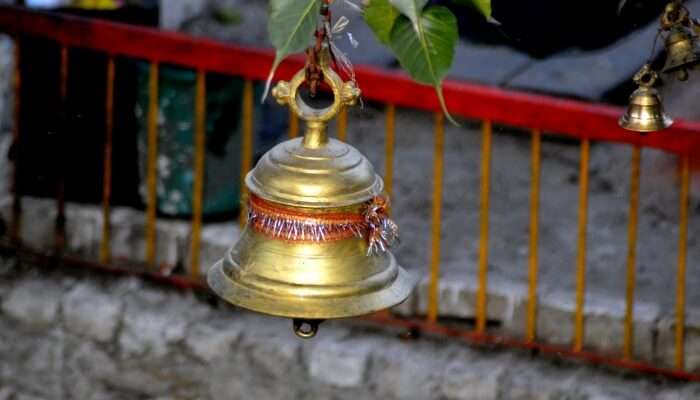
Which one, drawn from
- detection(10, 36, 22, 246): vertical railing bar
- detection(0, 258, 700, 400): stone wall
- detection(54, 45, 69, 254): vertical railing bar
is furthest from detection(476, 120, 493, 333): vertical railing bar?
detection(10, 36, 22, 246): vertical railing bar

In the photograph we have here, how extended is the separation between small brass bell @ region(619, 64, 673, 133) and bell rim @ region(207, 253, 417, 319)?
0.57 metres

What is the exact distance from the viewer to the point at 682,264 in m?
4.49

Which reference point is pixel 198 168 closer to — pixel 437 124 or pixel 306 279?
pixel 437 124

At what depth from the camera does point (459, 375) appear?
478cm

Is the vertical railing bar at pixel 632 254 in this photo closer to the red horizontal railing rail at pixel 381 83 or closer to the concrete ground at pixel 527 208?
the red horizontal railing rail at pixel 381 83

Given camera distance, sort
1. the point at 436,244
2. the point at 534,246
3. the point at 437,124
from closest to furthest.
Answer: the point at 437,124
the point at 534,246
the point at 436,244

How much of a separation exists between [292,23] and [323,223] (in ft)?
1.33

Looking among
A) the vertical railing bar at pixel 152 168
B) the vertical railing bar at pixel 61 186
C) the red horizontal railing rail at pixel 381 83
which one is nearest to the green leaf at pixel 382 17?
the red horizontal railing rail at pixel 381 83

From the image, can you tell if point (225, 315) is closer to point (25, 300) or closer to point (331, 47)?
point (25, 300)

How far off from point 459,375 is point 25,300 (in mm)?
1600

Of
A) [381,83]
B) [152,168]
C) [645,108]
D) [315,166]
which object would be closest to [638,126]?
[645,108]

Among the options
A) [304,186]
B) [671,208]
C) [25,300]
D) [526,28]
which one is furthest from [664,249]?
[304,186]

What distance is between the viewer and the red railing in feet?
14.9

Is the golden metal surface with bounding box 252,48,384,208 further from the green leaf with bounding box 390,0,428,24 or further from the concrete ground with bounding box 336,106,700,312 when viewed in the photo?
the concrete ground with bounding box 336,106,700,312
